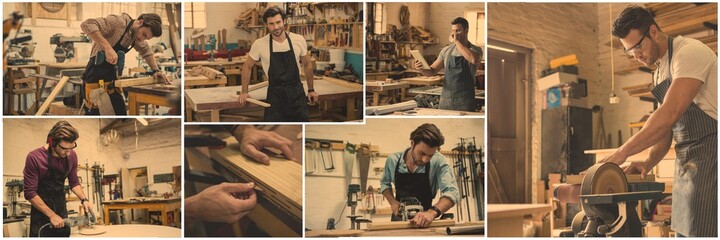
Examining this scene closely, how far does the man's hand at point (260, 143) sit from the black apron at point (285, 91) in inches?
3.9

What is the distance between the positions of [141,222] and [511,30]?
2.52 metres

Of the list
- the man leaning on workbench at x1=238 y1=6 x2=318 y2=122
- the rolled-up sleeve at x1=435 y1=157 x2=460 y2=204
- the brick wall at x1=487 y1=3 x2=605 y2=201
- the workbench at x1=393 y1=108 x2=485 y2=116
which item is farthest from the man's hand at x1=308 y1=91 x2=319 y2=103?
the brick wall at x1=487 y1=3 x2=605 y2=201

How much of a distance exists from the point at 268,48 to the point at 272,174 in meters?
0.76

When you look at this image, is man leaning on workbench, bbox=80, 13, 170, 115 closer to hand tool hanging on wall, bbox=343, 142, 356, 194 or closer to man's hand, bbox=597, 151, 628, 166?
hand tool hanging on wall, bbox=343, 142, 356, 194

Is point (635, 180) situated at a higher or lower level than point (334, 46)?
lower

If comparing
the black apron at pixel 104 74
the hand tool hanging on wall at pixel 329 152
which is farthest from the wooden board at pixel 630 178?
the black apron at pixel 104 74

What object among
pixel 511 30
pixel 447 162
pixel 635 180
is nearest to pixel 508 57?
pixel 511 30

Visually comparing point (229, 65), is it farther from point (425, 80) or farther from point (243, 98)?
point (425, 80)

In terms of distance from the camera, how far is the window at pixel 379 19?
504cm

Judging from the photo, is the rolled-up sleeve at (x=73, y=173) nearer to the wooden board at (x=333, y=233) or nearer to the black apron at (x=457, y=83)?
the wooden board at (x=333, y=233)

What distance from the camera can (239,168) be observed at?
16.4 ft

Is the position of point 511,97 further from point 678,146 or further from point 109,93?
point 109,93

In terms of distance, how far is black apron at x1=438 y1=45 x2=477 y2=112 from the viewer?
200 inches

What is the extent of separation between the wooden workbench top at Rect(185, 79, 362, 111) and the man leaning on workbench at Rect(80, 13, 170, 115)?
0.65 feet
